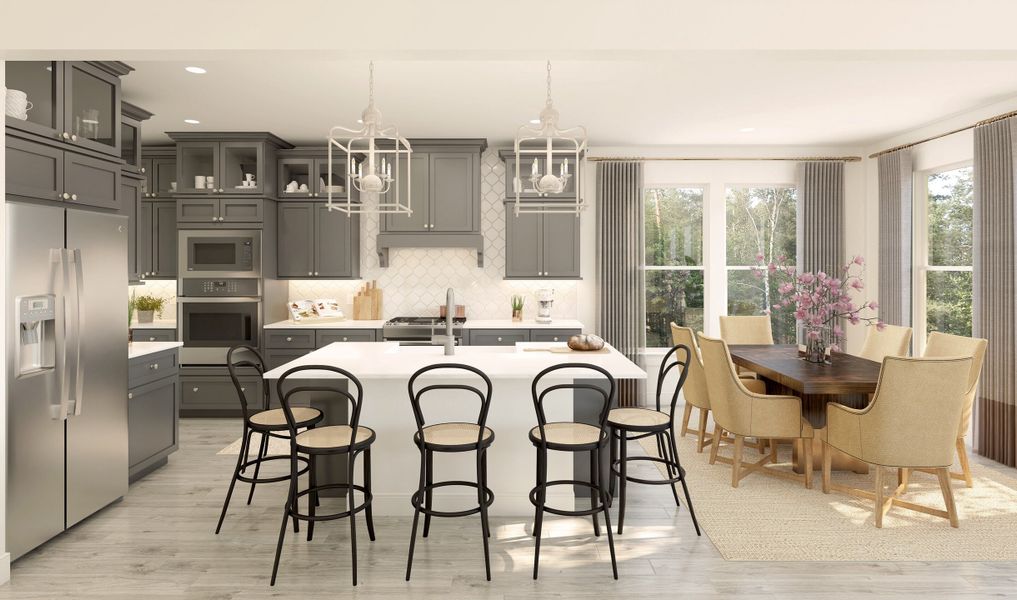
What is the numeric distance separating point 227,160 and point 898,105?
5927mm

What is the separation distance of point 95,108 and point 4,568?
2657 mm

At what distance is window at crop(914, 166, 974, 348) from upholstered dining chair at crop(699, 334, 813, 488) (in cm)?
254

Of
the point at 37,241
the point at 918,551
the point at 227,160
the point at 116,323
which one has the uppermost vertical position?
the point at 227,160

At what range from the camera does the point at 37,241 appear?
9.30ft

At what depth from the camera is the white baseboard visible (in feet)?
8.65

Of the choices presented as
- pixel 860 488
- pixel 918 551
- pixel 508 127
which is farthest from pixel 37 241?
pixel 860 488

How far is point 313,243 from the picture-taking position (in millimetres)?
6055

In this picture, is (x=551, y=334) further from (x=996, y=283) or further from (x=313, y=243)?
(x=996, y=283)

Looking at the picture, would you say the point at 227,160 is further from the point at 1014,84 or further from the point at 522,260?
the point at 1014,84

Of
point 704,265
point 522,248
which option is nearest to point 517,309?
point 522,248

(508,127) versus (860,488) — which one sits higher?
(508,127)

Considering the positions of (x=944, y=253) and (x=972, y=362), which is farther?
(x=944, y=253)

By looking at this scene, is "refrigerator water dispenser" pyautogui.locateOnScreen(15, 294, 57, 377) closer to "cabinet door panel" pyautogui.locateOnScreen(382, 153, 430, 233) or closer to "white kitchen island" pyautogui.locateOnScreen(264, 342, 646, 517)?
"white kitchen island" pyautogui.locateOnScreen(264, 342, 646, 517)

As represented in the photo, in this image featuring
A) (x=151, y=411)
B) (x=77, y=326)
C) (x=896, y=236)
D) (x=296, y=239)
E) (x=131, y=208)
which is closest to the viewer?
(x=77, y=326)
